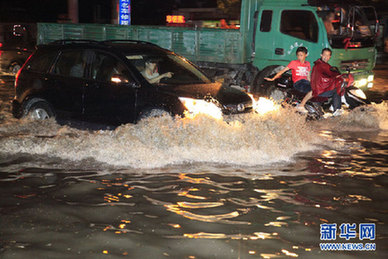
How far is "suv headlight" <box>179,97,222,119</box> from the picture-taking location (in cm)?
794

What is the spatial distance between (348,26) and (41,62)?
22.6 ft

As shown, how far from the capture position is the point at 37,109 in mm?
9234

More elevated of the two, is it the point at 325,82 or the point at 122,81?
A: the point at 122,81

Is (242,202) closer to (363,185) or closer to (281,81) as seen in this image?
(363,185)

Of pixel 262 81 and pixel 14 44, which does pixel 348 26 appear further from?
pixel 14 44

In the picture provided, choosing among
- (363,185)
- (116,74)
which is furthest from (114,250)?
(116,74)

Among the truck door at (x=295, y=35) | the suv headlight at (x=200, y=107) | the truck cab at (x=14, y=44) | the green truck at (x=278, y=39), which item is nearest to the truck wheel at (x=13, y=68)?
the truck cab at (x=14, y=44)

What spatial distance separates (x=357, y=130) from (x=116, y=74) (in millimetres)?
4855

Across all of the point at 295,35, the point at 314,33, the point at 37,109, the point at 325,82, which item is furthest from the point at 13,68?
the point at 325,82

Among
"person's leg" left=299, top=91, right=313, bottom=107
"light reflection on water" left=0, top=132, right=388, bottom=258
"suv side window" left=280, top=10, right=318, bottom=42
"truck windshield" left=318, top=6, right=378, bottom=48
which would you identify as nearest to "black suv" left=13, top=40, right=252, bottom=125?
"light reflection on water" left=0, top=132, right=388, bottom=258

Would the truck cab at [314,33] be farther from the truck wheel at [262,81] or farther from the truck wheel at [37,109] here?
the truck wheel at [37,109]

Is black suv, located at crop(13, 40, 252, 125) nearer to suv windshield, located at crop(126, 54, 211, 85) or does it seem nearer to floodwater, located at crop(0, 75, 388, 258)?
suv windshield, located at crop(126, 54, 211, 85)

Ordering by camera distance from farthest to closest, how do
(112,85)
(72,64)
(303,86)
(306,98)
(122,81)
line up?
(303,86), (306,98), (72,64), (112,85), (122,81)

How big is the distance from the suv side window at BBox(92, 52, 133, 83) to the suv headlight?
1.08m
